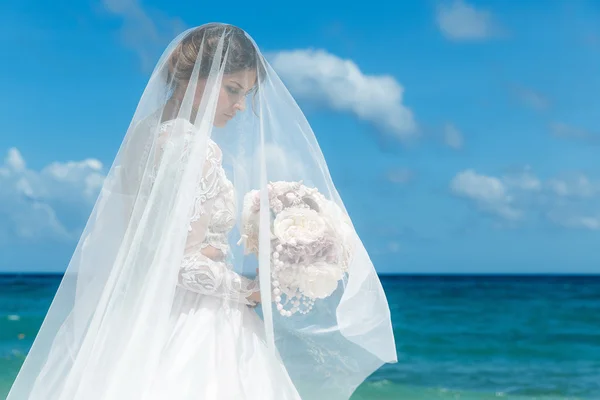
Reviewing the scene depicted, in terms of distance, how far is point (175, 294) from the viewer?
2.77 m

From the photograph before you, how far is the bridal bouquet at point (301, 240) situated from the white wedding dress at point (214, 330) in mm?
103

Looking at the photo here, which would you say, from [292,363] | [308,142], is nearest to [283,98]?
[308,142]

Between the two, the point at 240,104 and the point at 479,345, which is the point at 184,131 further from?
the point at 479,345

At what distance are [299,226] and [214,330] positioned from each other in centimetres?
46

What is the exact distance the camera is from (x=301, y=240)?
A: 2.63 m

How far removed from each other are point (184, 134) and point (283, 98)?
0.39 meters

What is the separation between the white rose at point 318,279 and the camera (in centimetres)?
266

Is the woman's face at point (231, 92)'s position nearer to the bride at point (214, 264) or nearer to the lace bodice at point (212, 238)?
the bride at point (214, 264)

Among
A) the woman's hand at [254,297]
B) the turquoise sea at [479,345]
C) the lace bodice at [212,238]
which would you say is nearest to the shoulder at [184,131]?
the lace bodice at [212,238]

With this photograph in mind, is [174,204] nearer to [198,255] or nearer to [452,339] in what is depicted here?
[198,255]

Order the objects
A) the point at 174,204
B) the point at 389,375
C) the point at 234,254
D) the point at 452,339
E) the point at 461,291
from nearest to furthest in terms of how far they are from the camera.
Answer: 1. the point at 174,204
2. the point at 234,254
3. the point at 389,375
4. the point at 452,339
5. the point at 461,291

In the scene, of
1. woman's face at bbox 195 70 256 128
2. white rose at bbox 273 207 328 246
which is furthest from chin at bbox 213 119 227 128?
white rose at bbox 273 207 328 246

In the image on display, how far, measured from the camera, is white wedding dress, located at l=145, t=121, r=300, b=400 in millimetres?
2609

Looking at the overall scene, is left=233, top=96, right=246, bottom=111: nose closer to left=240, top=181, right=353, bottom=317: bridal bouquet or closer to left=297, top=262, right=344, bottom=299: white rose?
left=240, top=181, right=353, bottom=317: bridal bouquet
